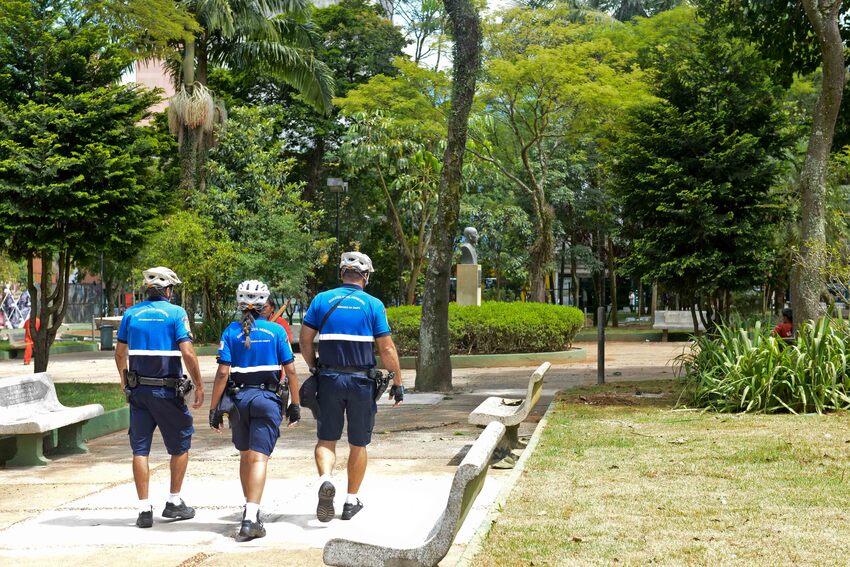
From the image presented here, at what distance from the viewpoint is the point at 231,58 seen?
34.1 m

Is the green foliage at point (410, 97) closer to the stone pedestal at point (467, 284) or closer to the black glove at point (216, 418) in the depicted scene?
the stone pedestal at point (467, 284)

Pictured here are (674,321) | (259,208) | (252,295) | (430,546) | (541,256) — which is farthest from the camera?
(259,208)

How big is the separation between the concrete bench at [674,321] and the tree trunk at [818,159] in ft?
64.2

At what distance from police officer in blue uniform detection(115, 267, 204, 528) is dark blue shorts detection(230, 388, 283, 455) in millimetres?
501

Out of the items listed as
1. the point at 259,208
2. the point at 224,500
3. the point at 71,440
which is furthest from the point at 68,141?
the point at 259,208

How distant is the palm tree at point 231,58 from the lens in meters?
32.3

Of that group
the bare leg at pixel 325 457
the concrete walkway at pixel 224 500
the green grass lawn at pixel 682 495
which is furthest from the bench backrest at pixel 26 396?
the green grass lawn at pixel 682 495

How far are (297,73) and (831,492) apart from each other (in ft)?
95.8

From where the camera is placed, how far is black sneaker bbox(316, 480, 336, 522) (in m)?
7.00

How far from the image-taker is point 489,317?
2441 cm

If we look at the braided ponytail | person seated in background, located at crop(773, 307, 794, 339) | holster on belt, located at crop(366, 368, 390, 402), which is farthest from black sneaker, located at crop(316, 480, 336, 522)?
person seated in background, located at crop(773, 307, 794, 339)

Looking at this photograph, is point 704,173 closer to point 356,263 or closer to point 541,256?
point 356,263

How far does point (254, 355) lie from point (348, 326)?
0.66 metres

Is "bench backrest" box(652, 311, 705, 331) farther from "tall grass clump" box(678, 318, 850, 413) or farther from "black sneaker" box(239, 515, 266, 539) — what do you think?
"black sneaker" box(239, 515, 266, 539)
